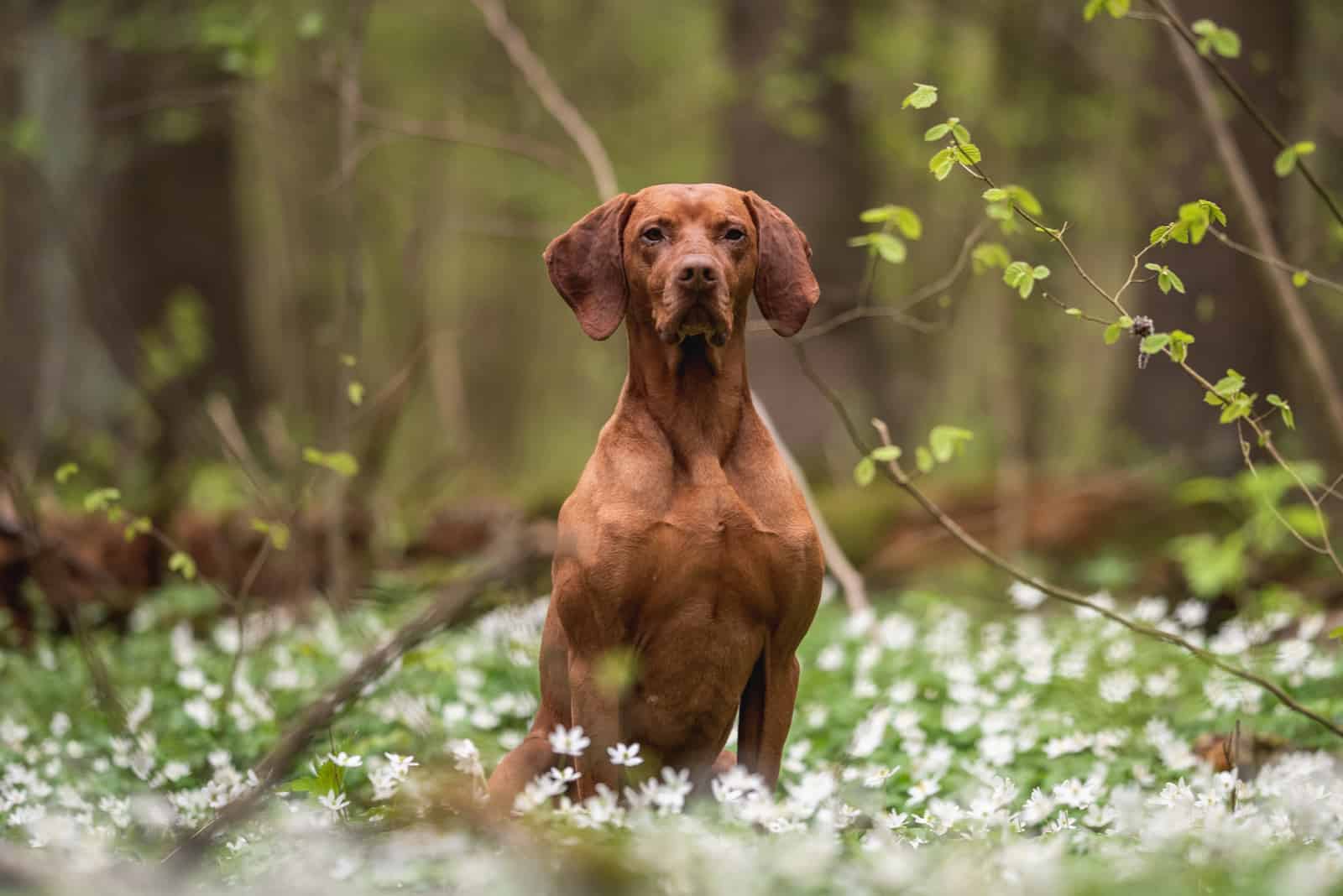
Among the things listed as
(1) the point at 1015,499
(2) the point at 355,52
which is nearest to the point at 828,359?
(1) the point at 1015,499

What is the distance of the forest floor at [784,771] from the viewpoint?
8.65ft

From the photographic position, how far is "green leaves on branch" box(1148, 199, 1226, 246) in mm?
3379

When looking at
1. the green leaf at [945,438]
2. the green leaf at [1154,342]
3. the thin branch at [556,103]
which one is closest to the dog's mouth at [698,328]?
the green leaf at [945,438]

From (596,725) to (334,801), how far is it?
26.9 inches

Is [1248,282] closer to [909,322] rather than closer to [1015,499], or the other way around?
[1015,499]

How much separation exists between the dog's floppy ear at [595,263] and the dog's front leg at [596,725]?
0.98 m

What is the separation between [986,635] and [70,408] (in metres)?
8.77

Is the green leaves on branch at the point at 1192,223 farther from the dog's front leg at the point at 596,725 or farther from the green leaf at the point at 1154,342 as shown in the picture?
the dog's front leg at the point at 596,725

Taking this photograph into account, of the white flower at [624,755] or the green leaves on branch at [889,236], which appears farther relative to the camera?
the green leaves on branch at [889,236]

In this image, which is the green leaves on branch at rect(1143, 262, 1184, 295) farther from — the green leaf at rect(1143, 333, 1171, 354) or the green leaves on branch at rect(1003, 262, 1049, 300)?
the green leaves on branch at rect(1003, 262, 1049, 300)

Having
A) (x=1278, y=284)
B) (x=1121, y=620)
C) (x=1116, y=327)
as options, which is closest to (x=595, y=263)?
(x=1116, y=327)

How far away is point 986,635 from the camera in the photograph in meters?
7.07

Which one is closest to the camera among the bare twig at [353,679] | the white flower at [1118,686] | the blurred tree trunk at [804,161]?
the bare twig at [353,679]

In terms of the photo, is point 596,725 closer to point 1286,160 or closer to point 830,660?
point 1286,160
